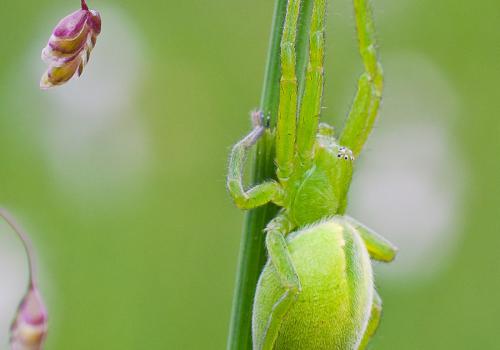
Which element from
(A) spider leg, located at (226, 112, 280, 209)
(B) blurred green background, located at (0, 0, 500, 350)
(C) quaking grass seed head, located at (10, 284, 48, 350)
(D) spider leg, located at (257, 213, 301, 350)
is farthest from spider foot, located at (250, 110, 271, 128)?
(B) blurred green background, located at (0, 0, 500, 350)

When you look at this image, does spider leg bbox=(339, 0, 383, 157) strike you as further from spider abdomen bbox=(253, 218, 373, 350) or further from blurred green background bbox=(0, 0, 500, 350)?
blurred green background bbox=(0, 0, 500, 350)

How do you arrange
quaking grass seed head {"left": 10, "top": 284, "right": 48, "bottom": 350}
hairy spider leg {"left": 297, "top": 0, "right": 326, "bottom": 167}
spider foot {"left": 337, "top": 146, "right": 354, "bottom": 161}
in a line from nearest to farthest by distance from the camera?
quaking grass seed head {"left": 10, "top": 284, "right": 48, "bottom": 350}
hairy spider leg {"left": 297, "top": 0, "right": 326, "bottom": 167}
spider foot {"left": 337, "top": 146, "right": 354, "bottom": 161}

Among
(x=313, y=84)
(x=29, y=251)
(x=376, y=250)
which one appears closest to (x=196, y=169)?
(x=376, y=250)

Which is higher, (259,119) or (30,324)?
(259,119)

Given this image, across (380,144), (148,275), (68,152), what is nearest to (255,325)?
(148,275)

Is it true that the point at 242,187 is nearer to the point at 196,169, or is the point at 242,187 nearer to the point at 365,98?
the point at 365,98

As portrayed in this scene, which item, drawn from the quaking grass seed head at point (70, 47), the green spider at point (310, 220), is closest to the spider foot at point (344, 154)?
the green spider at point (310, 220)

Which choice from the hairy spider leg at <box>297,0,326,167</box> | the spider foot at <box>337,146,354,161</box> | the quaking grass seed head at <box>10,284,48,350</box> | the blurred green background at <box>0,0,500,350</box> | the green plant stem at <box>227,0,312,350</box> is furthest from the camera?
the blurred green background at <box>0,0,500,350</box>
